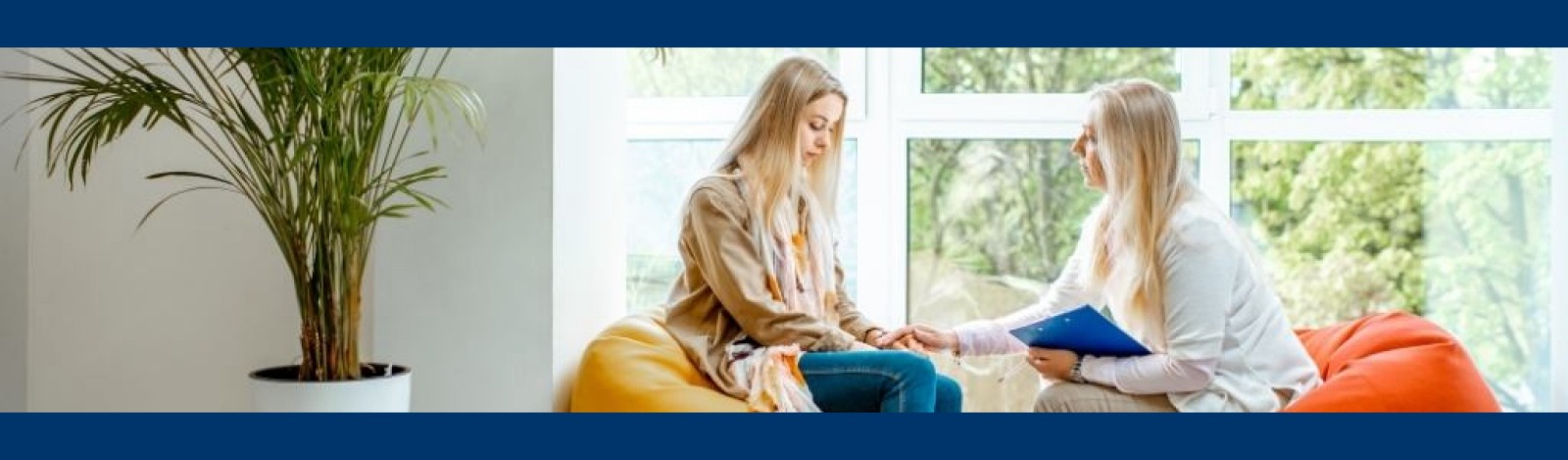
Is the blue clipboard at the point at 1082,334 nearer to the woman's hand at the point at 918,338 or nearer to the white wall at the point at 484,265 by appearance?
the woman's hand at the point at 918,338

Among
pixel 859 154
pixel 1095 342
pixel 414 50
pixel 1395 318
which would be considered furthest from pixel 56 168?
pixel 1395 318

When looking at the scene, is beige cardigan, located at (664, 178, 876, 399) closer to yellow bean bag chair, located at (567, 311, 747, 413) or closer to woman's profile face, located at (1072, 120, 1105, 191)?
yellow bean bag chair, located at (567, 311, 747, 413)

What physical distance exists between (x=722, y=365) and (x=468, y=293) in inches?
23.3

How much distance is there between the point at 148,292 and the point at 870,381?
5.88 ft

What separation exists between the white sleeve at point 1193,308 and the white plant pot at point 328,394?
4.34 feet

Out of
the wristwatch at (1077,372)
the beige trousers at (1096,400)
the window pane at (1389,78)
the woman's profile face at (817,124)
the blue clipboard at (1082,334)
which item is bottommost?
the beige trousers at (1096,400)

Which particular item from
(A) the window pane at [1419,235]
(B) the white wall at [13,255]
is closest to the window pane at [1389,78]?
(A) the window pane at [1419,235]

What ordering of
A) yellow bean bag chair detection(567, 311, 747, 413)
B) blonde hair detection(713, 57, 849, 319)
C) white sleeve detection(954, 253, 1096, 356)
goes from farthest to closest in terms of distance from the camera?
white sleeve detection(954, 253, 1096, 356)
blonde hair detection(713, 57, 849, 319)
yellow bean bag chair detection(567, 311, 747, 413)

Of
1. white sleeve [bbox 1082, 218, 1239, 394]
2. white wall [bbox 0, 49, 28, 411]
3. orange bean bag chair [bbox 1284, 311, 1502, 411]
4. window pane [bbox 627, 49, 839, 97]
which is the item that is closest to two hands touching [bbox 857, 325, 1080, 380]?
white sleeve [bbox 1082, 218, 1239, 394]

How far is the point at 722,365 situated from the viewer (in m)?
3.07

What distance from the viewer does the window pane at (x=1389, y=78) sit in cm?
405

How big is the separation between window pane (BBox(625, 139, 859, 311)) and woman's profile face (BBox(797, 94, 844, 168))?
98 centimetres

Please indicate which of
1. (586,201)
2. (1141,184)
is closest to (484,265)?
(586,201)

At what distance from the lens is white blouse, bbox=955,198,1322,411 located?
111 inches
